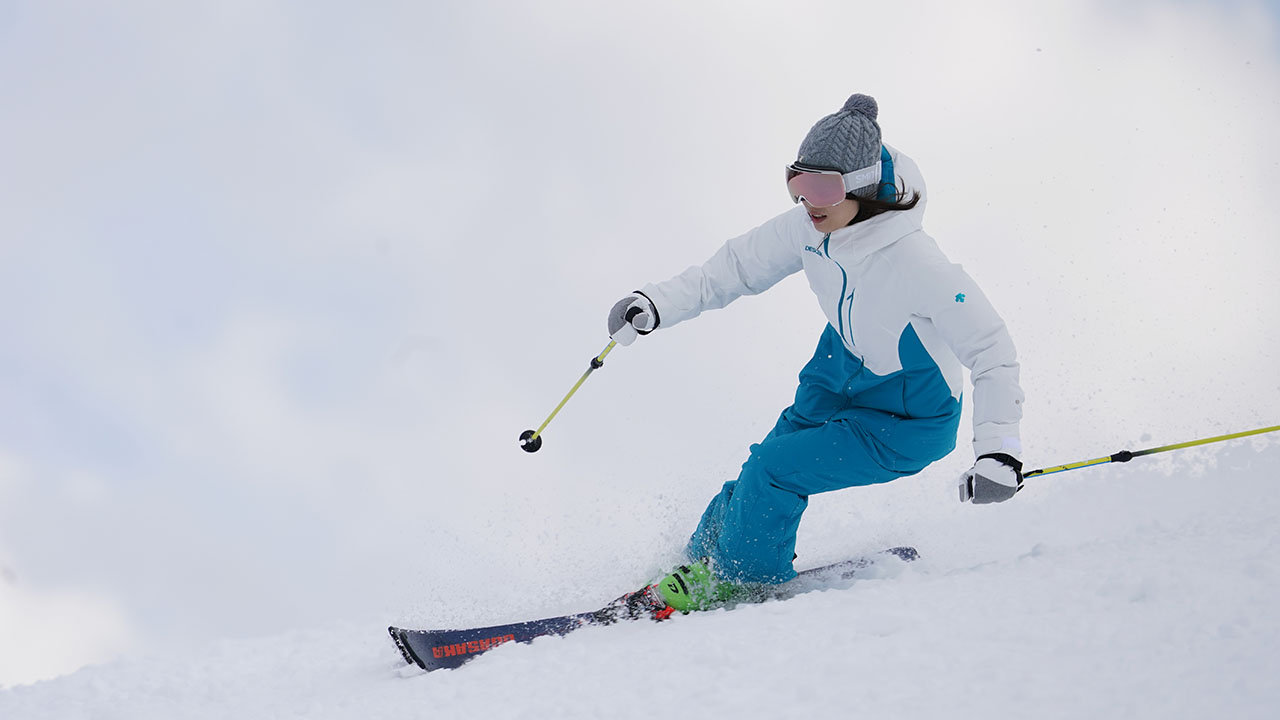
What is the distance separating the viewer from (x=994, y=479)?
7.68 ft

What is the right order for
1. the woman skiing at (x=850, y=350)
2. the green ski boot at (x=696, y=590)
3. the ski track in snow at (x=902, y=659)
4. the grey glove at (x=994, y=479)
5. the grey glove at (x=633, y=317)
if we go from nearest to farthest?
the ski track in snow at (x=902, y=659) < the grey glove at (x=994, y=479) < the woman skiing at (x=850, y=350) < the green ski boot at (x=696, y=590) < the grey glove at (x=633, y=317)

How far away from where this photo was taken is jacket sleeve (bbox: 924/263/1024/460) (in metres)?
2.39

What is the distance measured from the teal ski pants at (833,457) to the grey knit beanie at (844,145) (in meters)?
0.60

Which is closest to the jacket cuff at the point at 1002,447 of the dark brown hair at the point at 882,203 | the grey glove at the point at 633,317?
the dark brown hair at the point at 882,203

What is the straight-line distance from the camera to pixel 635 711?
180cm

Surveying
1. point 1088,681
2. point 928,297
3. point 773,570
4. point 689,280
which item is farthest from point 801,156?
point 1088,681

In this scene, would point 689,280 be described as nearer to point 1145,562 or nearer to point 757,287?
point 757,287

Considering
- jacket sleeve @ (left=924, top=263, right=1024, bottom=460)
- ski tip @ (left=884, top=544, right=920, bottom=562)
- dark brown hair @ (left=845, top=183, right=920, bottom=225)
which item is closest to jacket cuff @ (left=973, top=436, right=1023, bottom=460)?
jacket sleeve @ (left=924, top=263, right=1024, bottom=460)

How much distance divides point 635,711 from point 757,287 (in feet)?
5.79

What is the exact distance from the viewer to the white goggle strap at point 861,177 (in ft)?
8.10

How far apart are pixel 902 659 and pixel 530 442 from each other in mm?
1631

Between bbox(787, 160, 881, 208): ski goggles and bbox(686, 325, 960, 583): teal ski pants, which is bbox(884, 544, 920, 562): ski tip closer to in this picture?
bbox(686, 325, 960, 583): teal ski pants

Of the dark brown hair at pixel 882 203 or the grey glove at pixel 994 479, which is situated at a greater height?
the dark brown hair at pixel 882 203

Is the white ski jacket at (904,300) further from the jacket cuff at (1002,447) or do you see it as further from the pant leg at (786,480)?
the pant leg at (786,480)
